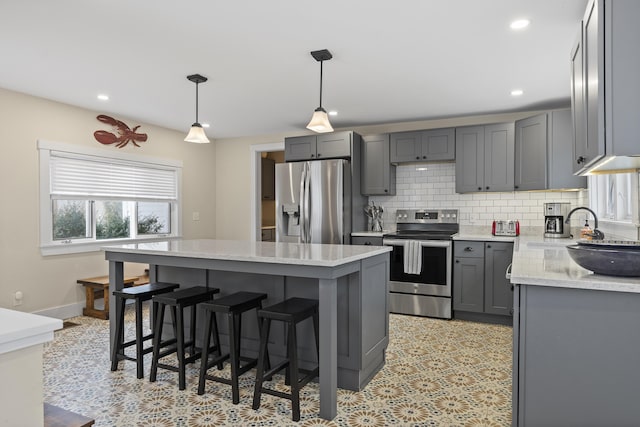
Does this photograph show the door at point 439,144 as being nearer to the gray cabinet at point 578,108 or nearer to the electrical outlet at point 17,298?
the gray cabinet at point 578,108

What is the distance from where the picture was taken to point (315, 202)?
5.14 metres

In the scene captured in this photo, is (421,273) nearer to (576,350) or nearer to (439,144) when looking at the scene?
(439,144)

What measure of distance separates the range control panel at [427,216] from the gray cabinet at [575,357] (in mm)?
3467

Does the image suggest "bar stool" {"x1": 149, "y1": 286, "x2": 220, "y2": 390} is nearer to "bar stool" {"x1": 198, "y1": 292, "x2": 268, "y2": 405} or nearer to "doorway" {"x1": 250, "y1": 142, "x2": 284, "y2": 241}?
"bar stool" {"x1": 198, "y1": 292, "x2": 268, "y2": 405}

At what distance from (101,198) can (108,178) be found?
0.27 meters

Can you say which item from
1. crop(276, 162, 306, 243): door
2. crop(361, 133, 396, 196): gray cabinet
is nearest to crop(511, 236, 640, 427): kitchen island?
crop(361, 133, 396, 196): gray cabinet

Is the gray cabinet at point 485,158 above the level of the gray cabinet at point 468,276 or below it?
above

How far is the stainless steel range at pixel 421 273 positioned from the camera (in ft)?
15.0

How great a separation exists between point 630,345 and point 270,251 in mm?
2020

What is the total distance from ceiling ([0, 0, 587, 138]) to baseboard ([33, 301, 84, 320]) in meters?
2.26

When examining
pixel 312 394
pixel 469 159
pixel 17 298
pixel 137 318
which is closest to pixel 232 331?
pixel 312 394

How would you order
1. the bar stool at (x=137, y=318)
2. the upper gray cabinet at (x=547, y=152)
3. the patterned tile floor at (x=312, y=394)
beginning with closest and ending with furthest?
the patterned tile floor at (x=312, y=394)
the bar stool at (x=137, y=318)
the upper gray cabinet at (x=547, y=152)

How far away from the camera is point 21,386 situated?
938 millimetres

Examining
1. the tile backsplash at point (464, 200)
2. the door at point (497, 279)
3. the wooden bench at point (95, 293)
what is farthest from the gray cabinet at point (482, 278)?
the wooden bench at point (95, 293)
